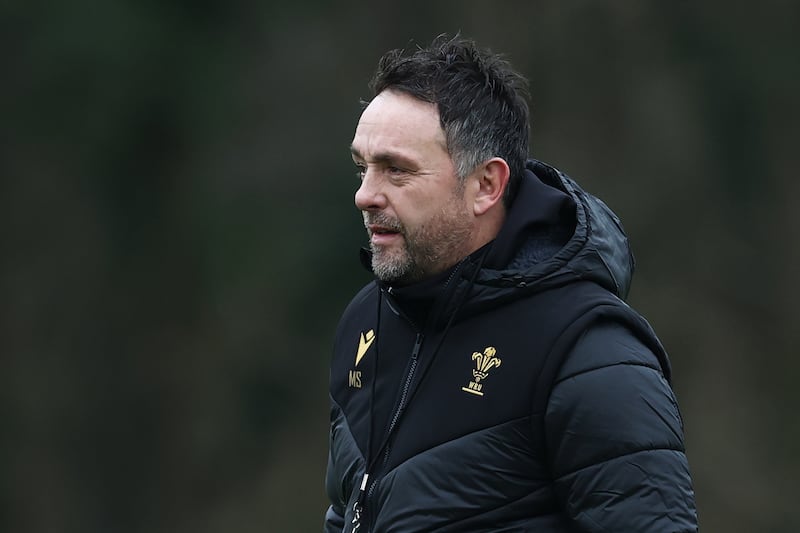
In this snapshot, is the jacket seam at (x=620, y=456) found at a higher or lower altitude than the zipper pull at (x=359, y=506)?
higher

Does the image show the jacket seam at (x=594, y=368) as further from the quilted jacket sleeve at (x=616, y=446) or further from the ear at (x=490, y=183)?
the ear at (x=490, y=183)

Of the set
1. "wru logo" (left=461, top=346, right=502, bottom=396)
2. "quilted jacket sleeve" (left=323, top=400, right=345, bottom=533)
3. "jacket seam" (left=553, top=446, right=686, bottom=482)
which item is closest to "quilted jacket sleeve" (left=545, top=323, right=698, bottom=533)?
"jacket seam" (left=553, top=446, right=686, bottom=482)

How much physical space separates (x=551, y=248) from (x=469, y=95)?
289 mm

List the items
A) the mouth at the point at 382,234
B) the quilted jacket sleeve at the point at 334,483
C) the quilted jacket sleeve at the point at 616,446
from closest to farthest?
the quilted jacket sleeve at the point at 616,446, the mouth at the point at 382,234, the quilted jacket sleeve at the point at 334,483

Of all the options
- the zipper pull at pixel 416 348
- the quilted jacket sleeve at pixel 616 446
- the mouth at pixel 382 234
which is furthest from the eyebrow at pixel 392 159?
the quilted jacket sleeve at pixel 616 446

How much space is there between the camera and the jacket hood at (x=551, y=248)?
6.61ft

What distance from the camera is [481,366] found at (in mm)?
2014

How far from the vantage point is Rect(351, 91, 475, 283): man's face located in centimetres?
207

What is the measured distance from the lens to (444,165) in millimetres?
2080

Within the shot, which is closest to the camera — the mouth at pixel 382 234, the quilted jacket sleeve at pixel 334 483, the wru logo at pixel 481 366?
the wru logo at pixel 481 366

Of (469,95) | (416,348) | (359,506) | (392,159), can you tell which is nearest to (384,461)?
(359,506)

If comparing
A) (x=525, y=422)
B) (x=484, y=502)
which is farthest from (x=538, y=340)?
(x=484, y=502)

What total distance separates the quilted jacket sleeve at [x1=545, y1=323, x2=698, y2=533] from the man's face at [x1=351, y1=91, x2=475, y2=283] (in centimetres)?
32

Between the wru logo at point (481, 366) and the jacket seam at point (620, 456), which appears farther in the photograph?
the wru logo at point (481, 366)
